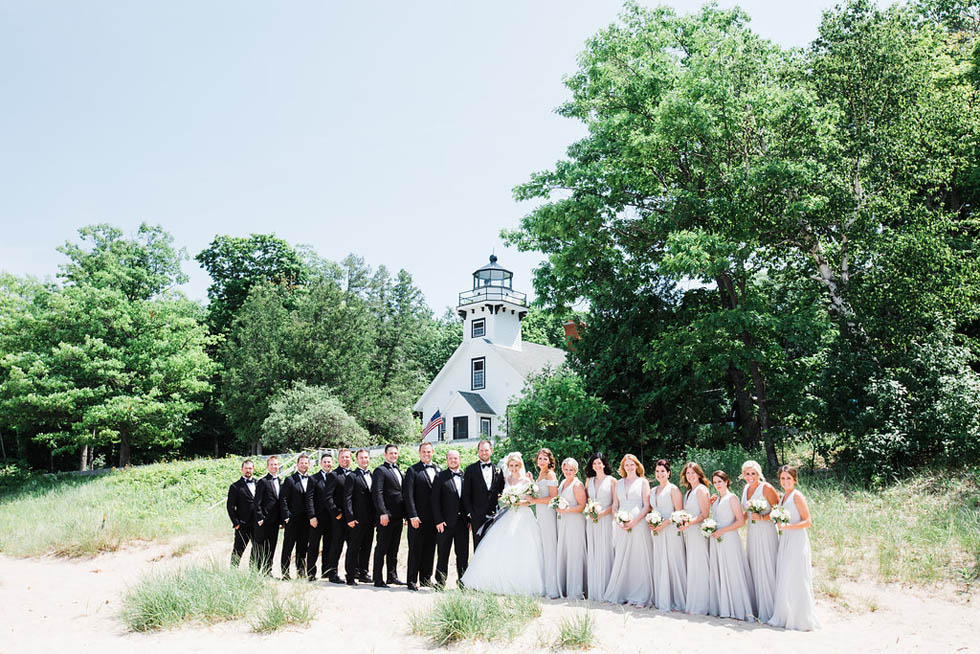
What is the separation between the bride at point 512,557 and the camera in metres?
8.36

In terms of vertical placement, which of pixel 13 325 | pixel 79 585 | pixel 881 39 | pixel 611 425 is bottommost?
pixel 79 585

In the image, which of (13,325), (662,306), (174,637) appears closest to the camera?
(174,637)

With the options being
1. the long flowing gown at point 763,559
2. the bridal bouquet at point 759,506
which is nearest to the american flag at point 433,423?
the long flowing gown at point 763,559

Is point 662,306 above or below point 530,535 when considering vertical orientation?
above

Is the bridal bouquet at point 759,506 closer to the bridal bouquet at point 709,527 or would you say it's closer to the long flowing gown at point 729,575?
the long flowing gown at point 729,575

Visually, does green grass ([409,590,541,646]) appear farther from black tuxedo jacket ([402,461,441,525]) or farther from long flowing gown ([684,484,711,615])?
long flowing gown ([684,484,711,615])

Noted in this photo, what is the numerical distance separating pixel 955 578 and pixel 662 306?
10778 millimetres

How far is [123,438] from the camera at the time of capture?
93.7 feet

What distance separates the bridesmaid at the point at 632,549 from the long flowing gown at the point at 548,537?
2.22ft

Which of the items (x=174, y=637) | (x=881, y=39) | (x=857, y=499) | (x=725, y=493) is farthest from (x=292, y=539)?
(x=881, y=39)

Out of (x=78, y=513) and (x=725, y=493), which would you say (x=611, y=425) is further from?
(x=78, y=513)

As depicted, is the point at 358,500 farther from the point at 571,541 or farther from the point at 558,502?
the point at 571,541

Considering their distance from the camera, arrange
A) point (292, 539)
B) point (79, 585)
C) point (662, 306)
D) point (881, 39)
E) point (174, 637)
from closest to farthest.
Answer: point (174, 637), point (292, 539), point (79, 585), point (881, 39), point (662, 306)

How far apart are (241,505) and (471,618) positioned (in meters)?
4.67
